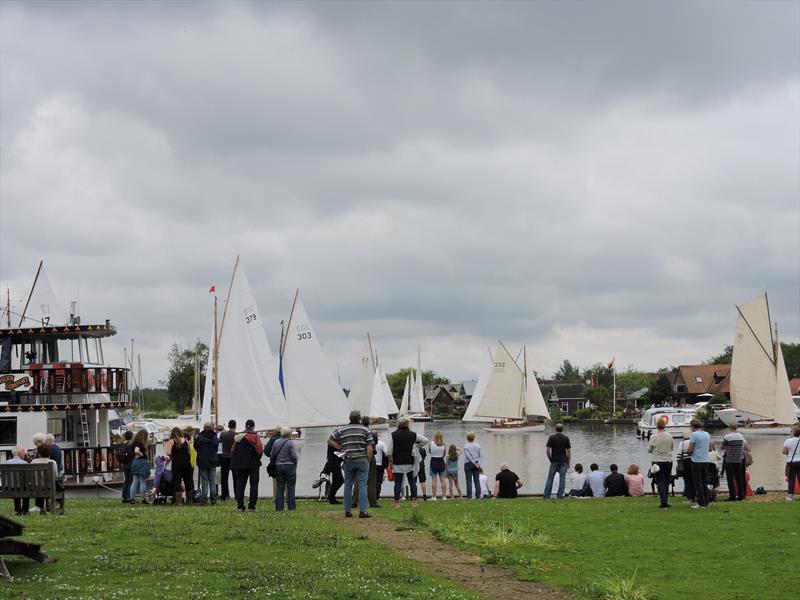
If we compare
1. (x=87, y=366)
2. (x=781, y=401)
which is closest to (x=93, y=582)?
(x=87, y=366)

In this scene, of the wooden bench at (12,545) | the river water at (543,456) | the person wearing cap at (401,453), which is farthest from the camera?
the river water at (543,456)

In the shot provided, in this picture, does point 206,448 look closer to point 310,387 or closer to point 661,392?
point 310,387

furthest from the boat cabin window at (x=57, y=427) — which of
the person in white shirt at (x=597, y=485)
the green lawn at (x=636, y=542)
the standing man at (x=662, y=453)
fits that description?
the standing man at (x=662, y=453)

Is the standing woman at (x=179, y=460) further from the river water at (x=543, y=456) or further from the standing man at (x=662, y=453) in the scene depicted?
the standing man at (x=662, y=453)

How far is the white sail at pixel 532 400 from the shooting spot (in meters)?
103

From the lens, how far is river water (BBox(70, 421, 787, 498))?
47062 mm

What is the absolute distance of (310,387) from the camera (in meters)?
50.0

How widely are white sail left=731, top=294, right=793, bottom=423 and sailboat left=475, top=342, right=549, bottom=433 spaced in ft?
101

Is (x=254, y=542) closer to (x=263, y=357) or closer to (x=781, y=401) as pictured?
(x=263, y=357)

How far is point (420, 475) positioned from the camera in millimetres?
24172

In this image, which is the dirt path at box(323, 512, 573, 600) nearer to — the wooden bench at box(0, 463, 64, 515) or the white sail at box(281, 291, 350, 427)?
the wooden bench at box(0, 463, 64, 515)

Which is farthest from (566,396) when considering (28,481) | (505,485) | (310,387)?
(28,481)

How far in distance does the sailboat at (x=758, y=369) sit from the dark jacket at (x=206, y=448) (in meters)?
56.5

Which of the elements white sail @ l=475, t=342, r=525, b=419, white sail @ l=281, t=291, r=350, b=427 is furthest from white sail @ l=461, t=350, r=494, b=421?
white sail @ l=281, t=291, r=350, b=427
